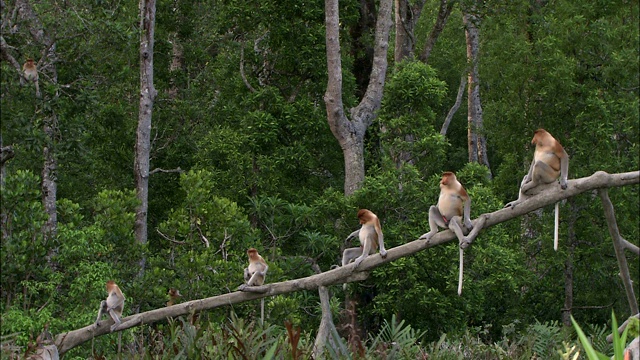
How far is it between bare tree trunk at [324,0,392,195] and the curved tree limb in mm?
7050

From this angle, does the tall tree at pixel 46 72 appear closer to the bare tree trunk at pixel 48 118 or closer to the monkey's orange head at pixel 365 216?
the bare tree trunk at pixel 48 118

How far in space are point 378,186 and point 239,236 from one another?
181cm

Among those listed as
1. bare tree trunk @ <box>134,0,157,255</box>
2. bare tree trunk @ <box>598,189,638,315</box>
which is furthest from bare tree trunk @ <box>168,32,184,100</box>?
bare tree trunk @ <box>598,189,638,315</box>

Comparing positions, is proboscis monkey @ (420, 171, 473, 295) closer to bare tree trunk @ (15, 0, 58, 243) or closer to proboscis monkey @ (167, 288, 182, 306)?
bare tree trunk @ (15, 0, 58, 243)

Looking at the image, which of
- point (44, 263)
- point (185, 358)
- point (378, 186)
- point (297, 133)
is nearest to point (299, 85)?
point (297, 133)

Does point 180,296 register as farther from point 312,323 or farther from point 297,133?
point 297,133

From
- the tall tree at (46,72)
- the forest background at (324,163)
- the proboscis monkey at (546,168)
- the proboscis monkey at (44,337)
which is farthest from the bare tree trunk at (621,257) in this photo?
the forest background at (324,163)

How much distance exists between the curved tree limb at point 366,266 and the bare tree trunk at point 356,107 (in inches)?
278

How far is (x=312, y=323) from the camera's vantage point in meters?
12.1

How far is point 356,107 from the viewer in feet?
44.4

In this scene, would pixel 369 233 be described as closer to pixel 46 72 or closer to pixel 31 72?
pixel 31 72

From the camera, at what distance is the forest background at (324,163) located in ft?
36.1

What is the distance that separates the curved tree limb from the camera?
4.24 metres

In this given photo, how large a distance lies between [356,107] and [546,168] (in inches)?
340
